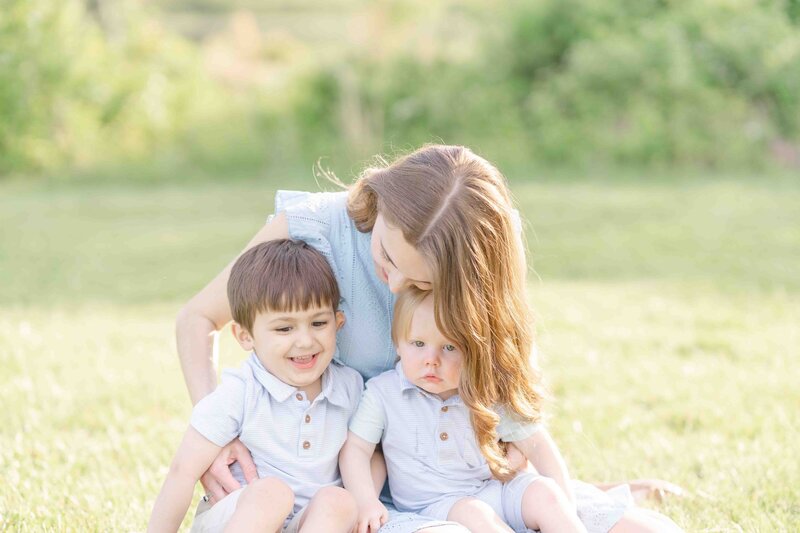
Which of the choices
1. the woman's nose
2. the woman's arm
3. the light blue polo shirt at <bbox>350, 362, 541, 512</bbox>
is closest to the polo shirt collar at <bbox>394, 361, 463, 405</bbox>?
the light blue polo shirt at <bbox>350, 362, 541, 512</bbox>

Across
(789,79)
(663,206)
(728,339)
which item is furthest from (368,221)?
(789,79)

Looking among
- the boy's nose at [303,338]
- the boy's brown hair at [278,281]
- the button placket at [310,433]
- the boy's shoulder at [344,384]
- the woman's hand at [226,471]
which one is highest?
the boy's brown hair at [278,281]

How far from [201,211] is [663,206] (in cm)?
513

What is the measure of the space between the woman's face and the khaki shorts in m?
0.64

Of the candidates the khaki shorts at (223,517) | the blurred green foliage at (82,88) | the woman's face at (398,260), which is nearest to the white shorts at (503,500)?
the khaki shorts at (223,517)

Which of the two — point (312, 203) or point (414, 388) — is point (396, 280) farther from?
point (312, 203)

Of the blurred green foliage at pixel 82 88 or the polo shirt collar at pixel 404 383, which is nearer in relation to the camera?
the polo shirt collar at pixel 404 383

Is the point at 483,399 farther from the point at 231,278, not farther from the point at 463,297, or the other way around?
the point at 231,278

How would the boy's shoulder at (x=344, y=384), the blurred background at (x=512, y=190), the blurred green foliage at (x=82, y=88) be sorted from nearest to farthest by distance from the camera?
the boy's shoulder at (x=344, y=384) < the blurred background at (x=512, y=190) < the blurred green foliage at (x=82, y=88)

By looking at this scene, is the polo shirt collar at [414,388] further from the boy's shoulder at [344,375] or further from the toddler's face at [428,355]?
the boy's shoulder at [344,375]

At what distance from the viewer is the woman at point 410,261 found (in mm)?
2701

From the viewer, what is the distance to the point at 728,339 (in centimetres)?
593

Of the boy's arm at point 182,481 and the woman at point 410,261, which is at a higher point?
the woman at point 410,261

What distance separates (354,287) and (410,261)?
13.8 inches
